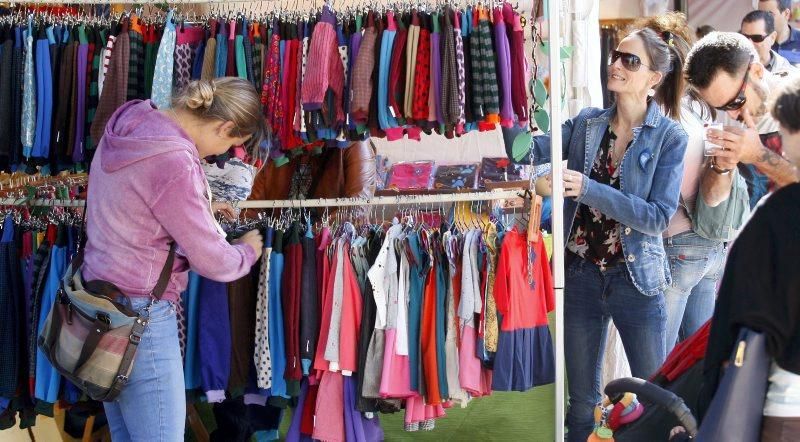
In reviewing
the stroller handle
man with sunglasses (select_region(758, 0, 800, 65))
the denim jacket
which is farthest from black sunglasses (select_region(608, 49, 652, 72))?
man with sunglasses (select_region(758, 0, 800, 65))

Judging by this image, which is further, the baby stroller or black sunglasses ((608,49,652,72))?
black sunglasses ((608,49,652,72))

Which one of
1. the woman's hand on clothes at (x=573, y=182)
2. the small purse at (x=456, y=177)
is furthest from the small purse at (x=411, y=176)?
the woman's hand on clothes at (x=573, y=182)

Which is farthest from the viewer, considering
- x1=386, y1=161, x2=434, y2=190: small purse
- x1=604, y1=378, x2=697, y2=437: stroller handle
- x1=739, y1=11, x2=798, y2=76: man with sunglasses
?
x1=739, y1=11, x2=798, y2=76: man with sunglasses

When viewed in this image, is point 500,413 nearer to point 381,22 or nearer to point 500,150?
point 500,150

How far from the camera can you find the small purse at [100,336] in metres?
2.52

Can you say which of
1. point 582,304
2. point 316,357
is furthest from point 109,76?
point 582,304

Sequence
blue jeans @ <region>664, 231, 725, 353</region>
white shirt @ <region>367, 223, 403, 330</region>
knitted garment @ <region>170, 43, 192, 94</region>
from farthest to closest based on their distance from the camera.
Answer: blue jeans @ <region>664, 231, 725, 353</region>
knitted garment @ <region>170, 43, 192, 94</region>
white shirt @ <region>367, 223, 403, 330</region>

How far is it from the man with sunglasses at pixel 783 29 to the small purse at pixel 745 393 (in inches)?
170

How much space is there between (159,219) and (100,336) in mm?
386

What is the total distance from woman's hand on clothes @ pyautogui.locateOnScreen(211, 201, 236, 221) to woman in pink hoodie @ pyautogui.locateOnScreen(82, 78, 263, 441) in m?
0.78

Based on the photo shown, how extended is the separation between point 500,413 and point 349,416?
1173 millimetres

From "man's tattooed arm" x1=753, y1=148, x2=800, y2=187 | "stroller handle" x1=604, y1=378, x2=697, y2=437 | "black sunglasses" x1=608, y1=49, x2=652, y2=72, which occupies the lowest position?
"stroller handle" x1=604, y1=378, x2=697, y2=437

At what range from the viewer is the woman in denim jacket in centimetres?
314

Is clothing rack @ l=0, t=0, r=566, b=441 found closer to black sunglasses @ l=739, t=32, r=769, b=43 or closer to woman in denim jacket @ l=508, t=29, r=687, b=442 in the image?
woman in denim jacket @ l=508, t=29, r=687, b=442
